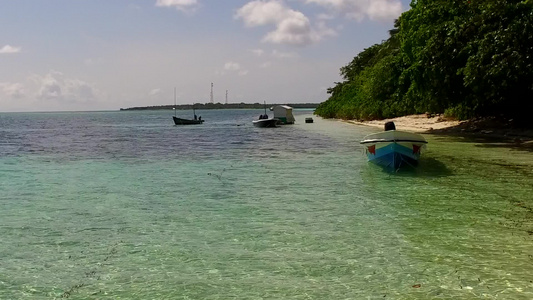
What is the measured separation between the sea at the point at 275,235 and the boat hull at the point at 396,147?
1.46 ft

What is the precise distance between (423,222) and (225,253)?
428 centimetres

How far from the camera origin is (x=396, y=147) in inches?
675

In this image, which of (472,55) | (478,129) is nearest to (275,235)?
(472,55)

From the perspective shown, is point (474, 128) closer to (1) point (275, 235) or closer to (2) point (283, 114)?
(1) point (275, 235)

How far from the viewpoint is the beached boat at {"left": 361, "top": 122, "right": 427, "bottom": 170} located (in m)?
17.0

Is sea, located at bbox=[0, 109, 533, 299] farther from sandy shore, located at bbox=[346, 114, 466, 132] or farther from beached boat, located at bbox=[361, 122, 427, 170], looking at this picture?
sandy shore, located at bbox=[346, 114, 466, 132]

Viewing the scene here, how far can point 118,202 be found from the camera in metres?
13.3

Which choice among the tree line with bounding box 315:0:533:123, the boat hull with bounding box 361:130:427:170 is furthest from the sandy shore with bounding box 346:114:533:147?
the boat hull with bounding box 361:130:427:170

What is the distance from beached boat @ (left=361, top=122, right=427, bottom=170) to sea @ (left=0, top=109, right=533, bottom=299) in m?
0.45

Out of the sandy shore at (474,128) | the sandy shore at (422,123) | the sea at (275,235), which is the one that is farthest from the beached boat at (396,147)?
the sandy shore at (422,123)

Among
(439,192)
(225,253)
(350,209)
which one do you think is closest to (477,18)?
(439,192)

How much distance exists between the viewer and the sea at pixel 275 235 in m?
6.73

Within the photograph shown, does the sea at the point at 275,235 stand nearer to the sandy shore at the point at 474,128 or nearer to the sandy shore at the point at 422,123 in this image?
the sandy shore at the point at 474,128

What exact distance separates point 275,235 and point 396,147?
9132 millimetres
